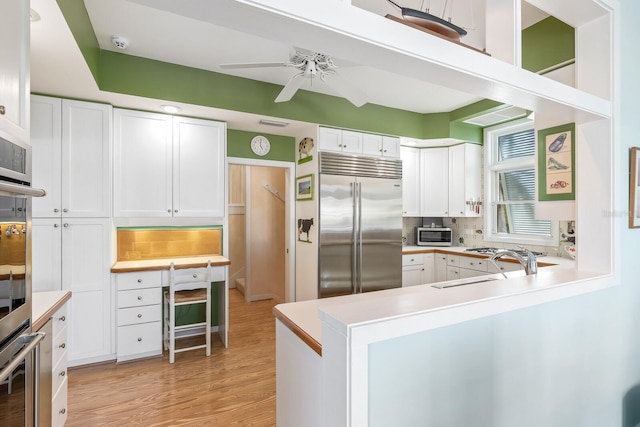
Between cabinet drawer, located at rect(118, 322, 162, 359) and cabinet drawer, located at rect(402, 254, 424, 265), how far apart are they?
3132 millimetres

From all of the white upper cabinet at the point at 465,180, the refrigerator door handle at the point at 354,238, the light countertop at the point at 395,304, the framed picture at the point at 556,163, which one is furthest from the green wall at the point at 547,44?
the white upper cabinet at the point at 465,180

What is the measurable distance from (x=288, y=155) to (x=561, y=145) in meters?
2.98

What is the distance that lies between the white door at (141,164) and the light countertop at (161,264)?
0.49 metres

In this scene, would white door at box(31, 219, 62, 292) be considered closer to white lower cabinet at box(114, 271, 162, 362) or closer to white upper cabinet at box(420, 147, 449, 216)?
white lower cabinet at box(114, 271, 162, 362)

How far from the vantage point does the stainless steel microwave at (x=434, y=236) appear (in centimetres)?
473

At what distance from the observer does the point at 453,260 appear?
4219 millimetres

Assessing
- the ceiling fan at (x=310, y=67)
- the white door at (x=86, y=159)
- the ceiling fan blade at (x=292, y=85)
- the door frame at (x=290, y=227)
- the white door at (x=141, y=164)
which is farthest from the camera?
the door frame at (x=290, y=227)

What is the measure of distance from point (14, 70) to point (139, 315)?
244 centimetres

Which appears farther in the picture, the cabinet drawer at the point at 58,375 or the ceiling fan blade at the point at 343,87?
the ceiling fan blade at the point at 343,87

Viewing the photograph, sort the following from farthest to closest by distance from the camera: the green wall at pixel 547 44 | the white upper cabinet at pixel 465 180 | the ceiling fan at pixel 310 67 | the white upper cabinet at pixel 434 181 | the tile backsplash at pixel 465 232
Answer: the white upper cabinet at pixel 434 181, the white upper cabinet at pixel 465 180, the tile backsplash at pixel 465 232, the ceiling fan at pixel 310 67, the green wall at pixel 547 44

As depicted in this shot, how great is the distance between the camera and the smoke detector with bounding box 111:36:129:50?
2.52 meters

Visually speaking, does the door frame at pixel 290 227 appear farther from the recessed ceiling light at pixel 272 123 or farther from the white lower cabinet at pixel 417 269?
the white lower cabinet at pixel 417 269

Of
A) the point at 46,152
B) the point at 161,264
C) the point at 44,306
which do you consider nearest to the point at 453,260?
the point at 161,264

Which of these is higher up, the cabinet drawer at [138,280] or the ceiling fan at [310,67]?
the ceiling fan at [310,67]
